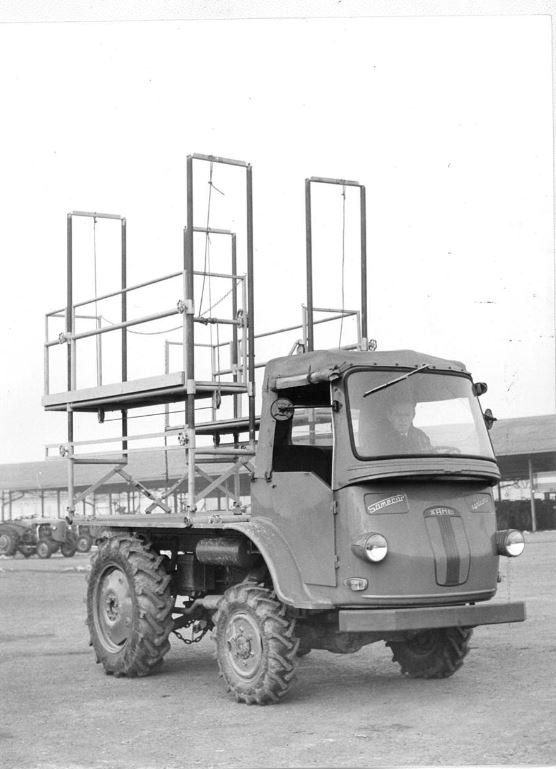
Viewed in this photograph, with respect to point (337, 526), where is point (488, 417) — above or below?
above

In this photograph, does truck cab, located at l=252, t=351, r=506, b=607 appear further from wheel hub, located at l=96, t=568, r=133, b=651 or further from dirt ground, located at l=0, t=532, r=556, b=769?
wheel hub, located at l=96, t=568, r=133, b=651

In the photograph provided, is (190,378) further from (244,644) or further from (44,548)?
(44,548)

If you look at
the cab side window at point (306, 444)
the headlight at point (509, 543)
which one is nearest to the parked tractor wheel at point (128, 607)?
the cab side window at point (306, 444)

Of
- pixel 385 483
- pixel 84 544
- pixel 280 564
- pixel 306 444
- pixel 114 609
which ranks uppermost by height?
pixel 306 444

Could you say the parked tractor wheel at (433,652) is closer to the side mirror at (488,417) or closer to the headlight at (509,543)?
the headlight at (509,543)

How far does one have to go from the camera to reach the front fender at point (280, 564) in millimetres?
8102

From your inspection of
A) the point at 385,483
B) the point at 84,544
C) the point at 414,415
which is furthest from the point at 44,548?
the point at 385,483

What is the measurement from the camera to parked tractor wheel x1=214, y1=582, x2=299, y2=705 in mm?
8305

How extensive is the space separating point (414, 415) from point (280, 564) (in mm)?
1680

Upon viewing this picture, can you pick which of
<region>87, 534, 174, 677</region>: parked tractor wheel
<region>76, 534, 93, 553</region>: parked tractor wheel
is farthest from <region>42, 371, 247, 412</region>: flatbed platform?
<region>76, 534, 93, 553</region>: parked tractor wheel

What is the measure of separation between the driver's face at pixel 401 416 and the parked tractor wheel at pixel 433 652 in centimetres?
211

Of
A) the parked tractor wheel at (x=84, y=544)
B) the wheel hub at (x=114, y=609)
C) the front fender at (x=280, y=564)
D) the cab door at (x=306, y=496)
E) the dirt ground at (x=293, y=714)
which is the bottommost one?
the parked tractor wheel at (x=84, y=544)

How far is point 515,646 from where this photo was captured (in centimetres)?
1197

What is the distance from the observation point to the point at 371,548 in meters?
8.02
